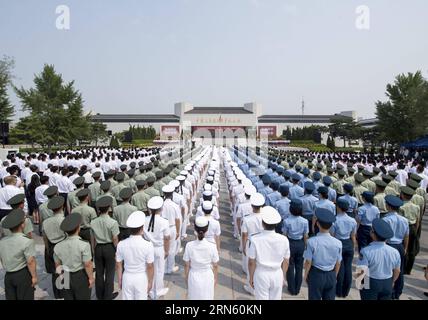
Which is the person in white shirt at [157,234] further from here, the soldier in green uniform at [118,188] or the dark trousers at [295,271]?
the soldier in green uniform at [118,188]

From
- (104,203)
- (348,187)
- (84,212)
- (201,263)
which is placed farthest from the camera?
(348,187)

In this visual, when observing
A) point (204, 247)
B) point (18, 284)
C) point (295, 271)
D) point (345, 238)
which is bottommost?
point (295, 271)

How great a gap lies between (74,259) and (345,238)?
3.89 metres

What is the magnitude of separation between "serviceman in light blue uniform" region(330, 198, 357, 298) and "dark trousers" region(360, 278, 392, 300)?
1.15 metres

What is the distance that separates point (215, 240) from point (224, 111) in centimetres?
6384

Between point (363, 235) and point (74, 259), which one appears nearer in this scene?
point (74, 259)

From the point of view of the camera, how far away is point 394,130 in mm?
31828

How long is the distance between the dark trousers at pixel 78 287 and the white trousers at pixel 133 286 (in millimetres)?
513

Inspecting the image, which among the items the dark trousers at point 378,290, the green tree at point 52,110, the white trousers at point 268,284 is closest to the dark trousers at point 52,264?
the white trousers at point 268,284

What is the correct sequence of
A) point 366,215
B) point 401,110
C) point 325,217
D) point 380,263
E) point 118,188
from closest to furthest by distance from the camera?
point 380,263 → point 325,217 → point 366,215 → point 118,188 → point 401,110

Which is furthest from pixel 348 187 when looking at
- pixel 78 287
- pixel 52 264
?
pixel 52 264

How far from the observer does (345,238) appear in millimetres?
4738

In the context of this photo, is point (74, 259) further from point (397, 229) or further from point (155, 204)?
point (397, 229)

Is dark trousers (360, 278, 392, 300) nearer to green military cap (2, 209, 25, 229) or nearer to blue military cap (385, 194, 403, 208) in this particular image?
blue military cap (385, 194, 403, 208)
